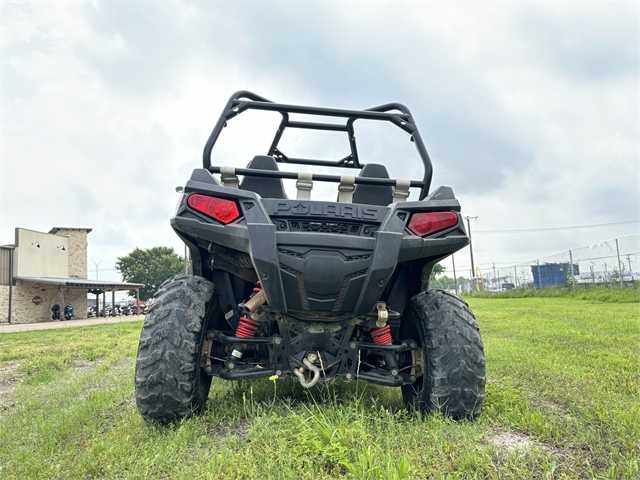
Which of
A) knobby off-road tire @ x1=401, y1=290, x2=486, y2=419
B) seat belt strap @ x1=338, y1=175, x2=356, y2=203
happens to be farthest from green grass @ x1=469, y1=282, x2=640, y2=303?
seat belt strap @ x1=338, y1=175, x2=356, y2=203

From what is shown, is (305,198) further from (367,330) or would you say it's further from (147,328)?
(147,328)

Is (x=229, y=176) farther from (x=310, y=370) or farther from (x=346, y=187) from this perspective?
(x=310, y=370)

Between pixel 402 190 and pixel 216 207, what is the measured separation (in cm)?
112

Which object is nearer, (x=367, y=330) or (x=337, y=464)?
(x=337, y=464)

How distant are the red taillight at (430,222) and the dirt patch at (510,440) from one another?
3.48 ft

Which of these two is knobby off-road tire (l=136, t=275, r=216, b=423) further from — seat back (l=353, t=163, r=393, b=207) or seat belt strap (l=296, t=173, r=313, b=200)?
seat back (l=353, t=163, r=393, b=207)

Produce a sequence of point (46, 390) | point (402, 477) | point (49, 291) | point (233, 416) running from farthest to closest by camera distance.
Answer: point (49, 291), point (46, 390), point (233, 416), point (402, 477)

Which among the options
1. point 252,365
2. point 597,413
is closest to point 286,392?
point 252,365

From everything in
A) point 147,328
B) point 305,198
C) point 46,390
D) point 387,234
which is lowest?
point 46,390

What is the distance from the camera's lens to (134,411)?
269 centimetres

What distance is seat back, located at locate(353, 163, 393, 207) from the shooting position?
300cm

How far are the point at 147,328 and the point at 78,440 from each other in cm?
67

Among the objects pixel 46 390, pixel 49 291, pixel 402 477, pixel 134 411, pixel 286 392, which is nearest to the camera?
pixel 402 477

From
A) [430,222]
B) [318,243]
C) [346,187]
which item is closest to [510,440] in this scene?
[430,222]
